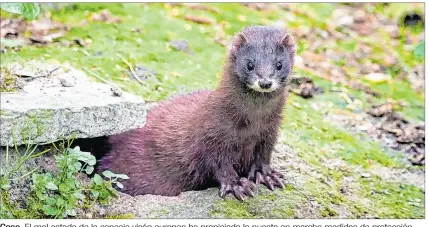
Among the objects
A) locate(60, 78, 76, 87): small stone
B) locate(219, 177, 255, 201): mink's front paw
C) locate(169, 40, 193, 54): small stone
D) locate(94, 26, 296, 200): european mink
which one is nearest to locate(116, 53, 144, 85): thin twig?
locate(169, 40, 193, 54): small stone

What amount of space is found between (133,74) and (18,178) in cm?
218

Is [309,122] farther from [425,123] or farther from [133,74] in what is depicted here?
[133,74]

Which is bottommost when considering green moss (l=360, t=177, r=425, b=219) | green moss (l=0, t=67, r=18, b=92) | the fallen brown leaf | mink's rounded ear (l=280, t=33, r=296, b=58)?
green moss (l=360, t=177, r=425, b=219)

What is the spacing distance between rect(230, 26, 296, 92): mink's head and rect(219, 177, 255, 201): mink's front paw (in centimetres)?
68

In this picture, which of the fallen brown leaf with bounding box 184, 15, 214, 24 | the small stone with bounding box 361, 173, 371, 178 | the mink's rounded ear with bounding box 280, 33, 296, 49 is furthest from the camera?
the fallen brown leaf with bounding box 184, 15, 214, 24

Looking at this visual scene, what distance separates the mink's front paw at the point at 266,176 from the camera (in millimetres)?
4844

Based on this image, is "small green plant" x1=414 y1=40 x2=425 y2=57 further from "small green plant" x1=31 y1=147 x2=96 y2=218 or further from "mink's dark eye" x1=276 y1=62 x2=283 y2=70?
"small green plant" x1=31 y1=147 x2=96 y2=218

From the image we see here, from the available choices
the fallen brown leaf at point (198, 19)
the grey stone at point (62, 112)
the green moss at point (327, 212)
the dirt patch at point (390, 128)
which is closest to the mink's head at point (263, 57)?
the grey stone at point (62, 112)

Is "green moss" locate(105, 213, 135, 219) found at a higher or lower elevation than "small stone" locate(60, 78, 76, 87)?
lower

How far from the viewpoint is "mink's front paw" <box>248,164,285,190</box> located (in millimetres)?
4844

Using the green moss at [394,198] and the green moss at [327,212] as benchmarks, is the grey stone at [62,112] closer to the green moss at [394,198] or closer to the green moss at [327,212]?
the green moss at [327,212]

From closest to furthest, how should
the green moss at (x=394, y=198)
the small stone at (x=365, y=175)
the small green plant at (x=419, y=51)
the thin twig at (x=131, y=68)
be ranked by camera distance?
the green moss at (x=394, y=198) → the small green plant at (x=419, y=51) → the small stone at (x=365, y=175) → the thin twig at (x=131, y=68)

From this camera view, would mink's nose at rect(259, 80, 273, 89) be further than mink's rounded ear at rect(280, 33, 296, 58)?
No

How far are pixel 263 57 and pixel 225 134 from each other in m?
0.57
